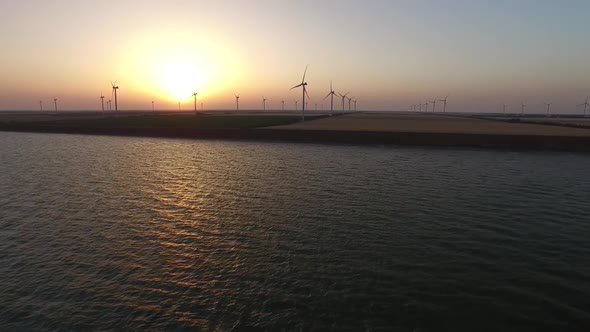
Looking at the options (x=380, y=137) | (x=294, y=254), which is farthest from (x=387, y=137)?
(x=294, y=254)

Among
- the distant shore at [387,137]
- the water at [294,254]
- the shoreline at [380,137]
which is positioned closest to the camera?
the water at [294,254]

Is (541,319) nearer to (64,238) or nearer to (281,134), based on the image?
(64,238)

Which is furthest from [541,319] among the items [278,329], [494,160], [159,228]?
[494,160]

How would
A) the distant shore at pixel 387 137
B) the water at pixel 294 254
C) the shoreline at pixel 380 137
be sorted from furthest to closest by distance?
the distant shore at pixel 387 137, the shoreline at pixel 380 137, the water at pixel 294 254

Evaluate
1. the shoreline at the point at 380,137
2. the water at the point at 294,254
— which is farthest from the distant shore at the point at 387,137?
the water at the point at 294,254

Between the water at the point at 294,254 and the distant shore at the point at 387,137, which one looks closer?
the water at the point at 294,254

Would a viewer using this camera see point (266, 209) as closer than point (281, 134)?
Yes

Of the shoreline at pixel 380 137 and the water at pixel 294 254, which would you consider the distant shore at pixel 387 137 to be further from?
the water at pixel 294 254
